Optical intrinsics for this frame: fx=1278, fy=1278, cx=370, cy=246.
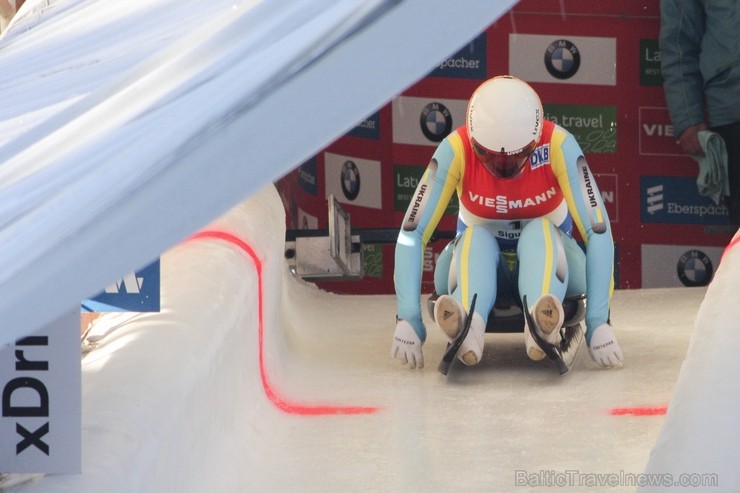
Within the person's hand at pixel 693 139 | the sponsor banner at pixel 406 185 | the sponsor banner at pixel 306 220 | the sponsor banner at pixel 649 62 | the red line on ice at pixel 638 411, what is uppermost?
the sponsor banner at pixel 649 62

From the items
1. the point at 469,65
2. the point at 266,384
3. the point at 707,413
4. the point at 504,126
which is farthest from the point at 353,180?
the point at 707,413

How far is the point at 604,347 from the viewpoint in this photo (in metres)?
3.89

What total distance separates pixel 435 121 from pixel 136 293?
347cm

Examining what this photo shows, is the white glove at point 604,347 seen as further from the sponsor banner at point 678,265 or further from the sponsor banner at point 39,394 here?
the sponsor banner at point 39,394

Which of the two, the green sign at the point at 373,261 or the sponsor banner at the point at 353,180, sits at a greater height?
the sponsor banner at the point at 353,180

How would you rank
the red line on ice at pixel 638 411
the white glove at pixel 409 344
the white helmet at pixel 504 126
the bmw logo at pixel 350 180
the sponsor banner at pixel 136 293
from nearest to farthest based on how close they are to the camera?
the sponsor banner at pixel 136 293, the red line on ice at pixel 638 411, the white helmet at pixel 504 126, the white glove at pixel 409 344, the bmw logo at pixel 350 180

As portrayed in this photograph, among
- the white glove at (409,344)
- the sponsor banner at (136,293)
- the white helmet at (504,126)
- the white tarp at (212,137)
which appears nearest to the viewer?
the white tarp at (212,137)

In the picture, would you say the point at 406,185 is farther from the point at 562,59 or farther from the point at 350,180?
the point at 562,59

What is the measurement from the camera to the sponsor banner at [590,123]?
221 inches

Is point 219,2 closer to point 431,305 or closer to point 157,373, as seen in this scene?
point 157,373

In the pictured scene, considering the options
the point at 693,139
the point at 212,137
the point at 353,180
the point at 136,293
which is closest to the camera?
the point at 212,137

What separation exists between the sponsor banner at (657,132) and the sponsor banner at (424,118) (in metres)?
0.79

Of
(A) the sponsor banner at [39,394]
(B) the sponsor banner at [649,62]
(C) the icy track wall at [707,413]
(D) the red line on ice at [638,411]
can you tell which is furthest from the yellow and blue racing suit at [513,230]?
(A) the sponsor banner at [39,394]

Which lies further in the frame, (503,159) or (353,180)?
(353,180)
